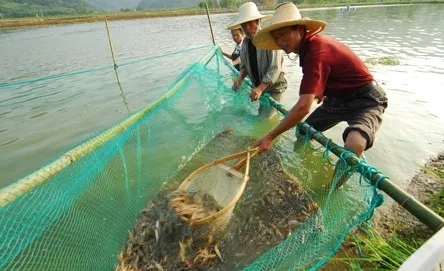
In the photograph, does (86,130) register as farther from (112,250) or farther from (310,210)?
(310,210)

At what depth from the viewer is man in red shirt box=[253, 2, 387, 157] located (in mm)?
2707

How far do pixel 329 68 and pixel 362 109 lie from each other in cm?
85

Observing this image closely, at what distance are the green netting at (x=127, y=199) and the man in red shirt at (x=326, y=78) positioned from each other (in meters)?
0.53

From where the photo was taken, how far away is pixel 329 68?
278 cm

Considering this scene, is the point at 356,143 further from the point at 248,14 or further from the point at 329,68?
the point at 248,14

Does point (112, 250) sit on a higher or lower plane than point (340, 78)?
lower

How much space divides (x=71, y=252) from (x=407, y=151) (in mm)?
5360

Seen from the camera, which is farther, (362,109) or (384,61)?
(384,61)

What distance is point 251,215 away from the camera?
3314 millimetres

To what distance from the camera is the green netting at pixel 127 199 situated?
215cm

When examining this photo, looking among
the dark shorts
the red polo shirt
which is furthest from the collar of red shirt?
the dark shorts

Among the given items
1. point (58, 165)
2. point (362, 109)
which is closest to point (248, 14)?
point (362, 109)

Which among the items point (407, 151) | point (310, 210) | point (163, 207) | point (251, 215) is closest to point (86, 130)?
point (163, 207)

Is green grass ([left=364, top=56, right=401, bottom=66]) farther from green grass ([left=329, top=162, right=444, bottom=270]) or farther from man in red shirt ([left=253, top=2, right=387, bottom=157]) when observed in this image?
green grass ([left=329, top=162, right=444, bottom=270])
